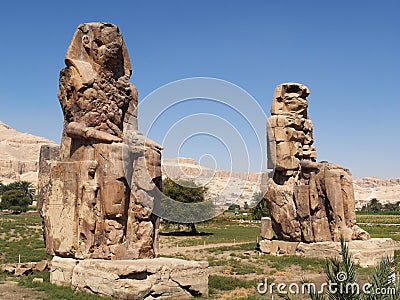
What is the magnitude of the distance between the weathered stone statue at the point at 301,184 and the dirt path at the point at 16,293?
34.5 feet

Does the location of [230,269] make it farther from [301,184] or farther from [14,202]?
[14,202]

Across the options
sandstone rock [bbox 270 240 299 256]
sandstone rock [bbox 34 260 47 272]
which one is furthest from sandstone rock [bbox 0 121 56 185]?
sandstone rock [bbox 34 260 47 272]

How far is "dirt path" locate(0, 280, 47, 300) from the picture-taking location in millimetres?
10000

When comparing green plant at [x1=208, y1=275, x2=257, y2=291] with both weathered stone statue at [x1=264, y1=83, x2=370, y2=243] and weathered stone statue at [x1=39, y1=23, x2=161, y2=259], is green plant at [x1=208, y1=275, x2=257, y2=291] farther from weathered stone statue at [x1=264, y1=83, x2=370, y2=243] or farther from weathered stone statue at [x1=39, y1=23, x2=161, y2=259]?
weathered stone statue at [x1=264, y1=83, x2=370, y2=243]

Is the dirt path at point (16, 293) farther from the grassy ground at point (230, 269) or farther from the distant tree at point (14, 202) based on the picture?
the distant tree at point (14, 202)

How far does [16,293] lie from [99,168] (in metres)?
3.39

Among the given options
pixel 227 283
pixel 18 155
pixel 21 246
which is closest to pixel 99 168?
pixel 227 283

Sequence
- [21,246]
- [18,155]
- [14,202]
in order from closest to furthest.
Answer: [21,246], [14,202], [18,155]

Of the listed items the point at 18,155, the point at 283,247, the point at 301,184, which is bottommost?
the point at 283,247

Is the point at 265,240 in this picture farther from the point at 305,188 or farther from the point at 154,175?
the point at 154,175

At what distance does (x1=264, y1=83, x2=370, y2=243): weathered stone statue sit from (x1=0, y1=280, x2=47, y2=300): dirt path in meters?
A: 10.5

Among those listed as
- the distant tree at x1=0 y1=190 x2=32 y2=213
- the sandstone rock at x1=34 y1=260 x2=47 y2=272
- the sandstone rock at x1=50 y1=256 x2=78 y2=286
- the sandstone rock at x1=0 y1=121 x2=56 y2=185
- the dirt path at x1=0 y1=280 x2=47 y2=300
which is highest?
the sandstone rock at x1=0 y1=121 x2=56 y2=185

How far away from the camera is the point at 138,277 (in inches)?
386

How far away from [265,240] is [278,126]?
479cm
